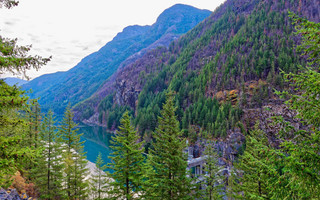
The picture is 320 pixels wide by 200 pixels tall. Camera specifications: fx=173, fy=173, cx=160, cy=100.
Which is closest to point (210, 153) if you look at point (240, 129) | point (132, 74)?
point (240, 129)

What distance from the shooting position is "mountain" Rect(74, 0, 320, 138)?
63.0 meters

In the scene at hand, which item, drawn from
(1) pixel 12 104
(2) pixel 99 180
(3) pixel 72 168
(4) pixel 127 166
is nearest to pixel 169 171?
(4) pixel 127 166

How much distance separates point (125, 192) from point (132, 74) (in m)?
147

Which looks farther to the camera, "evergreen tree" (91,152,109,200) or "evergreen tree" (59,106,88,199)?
"evergreen tree" (59,106,88,199)

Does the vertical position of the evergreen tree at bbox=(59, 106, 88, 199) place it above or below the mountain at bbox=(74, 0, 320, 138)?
below

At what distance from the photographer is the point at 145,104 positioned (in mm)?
107750

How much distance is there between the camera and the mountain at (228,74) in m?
63.0

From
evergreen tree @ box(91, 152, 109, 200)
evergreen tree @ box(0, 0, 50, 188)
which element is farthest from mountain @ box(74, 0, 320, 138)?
evergreen tree @ box(0, 0, 50, 188)

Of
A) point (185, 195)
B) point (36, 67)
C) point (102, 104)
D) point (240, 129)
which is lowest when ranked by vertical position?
point (185, 195)

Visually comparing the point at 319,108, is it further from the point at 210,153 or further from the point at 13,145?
the point at 210,153

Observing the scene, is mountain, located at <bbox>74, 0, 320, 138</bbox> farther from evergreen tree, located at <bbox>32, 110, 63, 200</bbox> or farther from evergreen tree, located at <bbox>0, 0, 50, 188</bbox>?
evergreen tree, located at <bbox>0, 0, 50, 188</bbox>

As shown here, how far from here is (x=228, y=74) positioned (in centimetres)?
7912

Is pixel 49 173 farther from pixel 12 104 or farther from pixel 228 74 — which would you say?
pixel 228 74

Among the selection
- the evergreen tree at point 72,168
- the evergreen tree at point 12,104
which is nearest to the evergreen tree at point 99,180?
the evergreen tree at point 72,168
